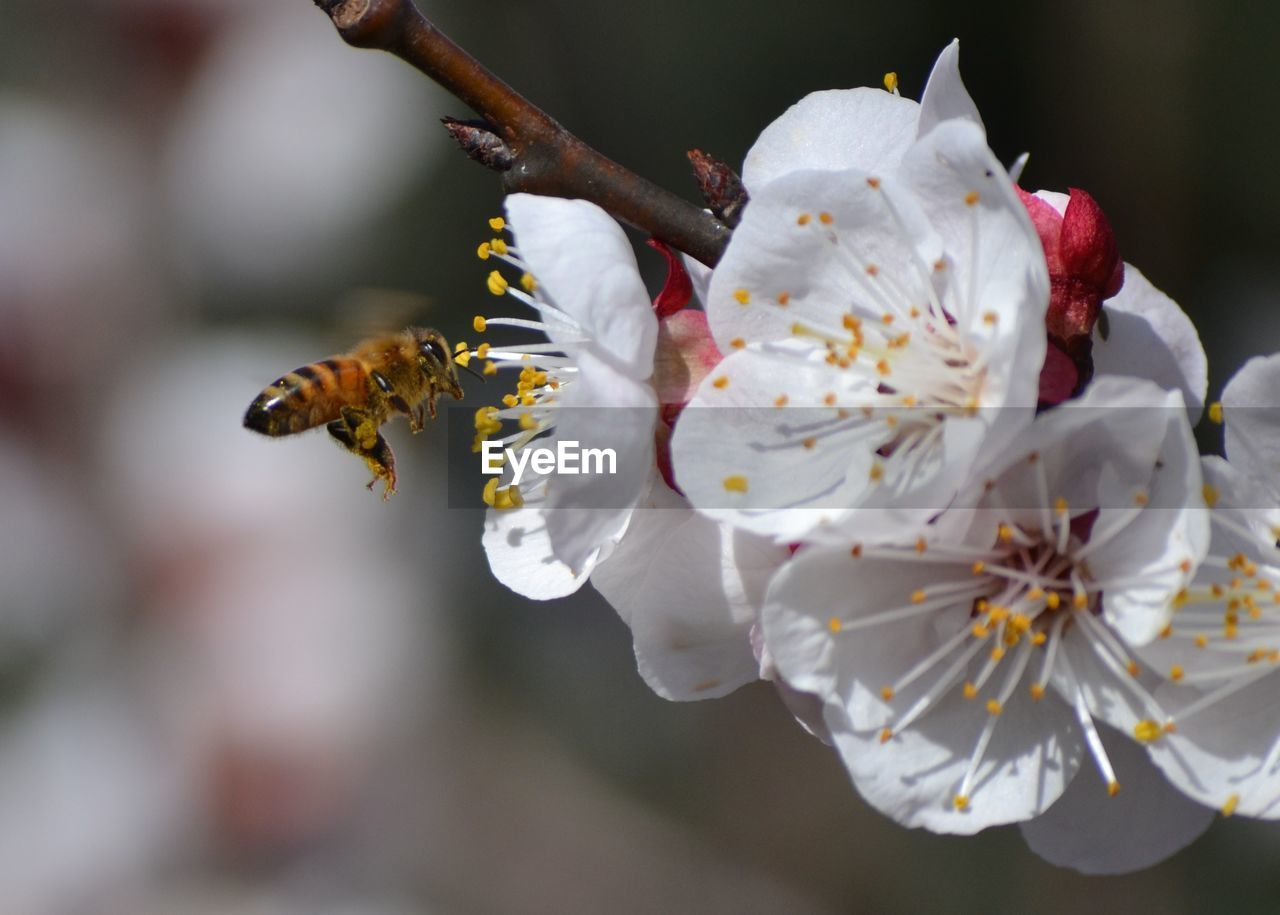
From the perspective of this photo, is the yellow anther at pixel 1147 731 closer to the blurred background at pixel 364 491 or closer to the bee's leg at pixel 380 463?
the bee's leg at pixel 380 463

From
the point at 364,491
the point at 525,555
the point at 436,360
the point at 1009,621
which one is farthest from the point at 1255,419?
the point at 364,491

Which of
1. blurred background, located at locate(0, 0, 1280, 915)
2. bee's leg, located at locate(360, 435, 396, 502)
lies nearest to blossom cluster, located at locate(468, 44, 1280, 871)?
bee's leg, located at locate(360, 435, 396, 502)

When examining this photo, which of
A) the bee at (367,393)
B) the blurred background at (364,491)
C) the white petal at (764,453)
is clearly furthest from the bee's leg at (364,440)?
the blurred background at (364,491)

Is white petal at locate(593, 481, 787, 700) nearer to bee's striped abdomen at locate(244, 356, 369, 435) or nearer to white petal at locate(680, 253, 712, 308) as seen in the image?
white petal at locate(680, 253, 712, 308)

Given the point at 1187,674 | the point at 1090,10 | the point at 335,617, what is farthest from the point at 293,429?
the point at 1090,10

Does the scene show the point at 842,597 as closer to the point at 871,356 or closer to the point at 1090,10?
the point at 871,356

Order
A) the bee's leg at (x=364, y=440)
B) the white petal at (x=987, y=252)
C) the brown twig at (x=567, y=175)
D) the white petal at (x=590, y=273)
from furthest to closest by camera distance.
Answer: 1. the bee's leg at (x=364, y=440)
2. the brown twig at (x=567, y=175)
3. the white petal at (x=590, y=273)
4. the white petal at (x=987, y=252)
